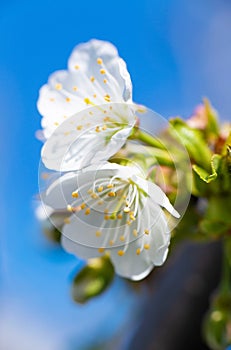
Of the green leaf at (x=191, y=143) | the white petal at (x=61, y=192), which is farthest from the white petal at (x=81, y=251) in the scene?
the green leaf at (x=191, y=143)

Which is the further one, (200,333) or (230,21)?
(230,21)

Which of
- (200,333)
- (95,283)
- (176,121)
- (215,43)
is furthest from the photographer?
(215,43)

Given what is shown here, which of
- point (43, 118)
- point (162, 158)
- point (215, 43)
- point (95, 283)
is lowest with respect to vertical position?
point (95, 283)

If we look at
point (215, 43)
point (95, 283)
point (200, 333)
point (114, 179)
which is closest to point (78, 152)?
point (114, 179)

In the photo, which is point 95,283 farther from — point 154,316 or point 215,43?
point 215,43

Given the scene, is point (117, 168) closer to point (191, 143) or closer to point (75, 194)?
point (75, 194)

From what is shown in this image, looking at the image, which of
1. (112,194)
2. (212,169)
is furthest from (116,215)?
(212,169)
